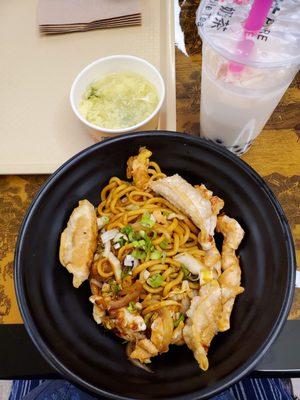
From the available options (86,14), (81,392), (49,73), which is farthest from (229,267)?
(86,14)

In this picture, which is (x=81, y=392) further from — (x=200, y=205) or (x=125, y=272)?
(x=200, y=205)

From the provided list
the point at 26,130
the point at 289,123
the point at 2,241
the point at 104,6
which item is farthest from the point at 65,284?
the point at 104,6

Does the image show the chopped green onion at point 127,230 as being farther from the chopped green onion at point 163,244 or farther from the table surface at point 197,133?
the table surface at point 197,133

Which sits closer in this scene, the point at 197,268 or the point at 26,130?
the point at 197,268

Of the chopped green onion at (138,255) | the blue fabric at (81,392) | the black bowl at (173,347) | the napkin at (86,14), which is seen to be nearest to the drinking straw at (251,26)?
the black bowl at (173,347)

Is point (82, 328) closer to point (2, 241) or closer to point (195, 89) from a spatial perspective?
point (2, 241)

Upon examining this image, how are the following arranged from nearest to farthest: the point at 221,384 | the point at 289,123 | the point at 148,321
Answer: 1. the point at 221,384
2. the point at 148,321
3. the point at 289,123

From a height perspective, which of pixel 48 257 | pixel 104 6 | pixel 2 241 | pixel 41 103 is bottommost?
pixel 2 241
